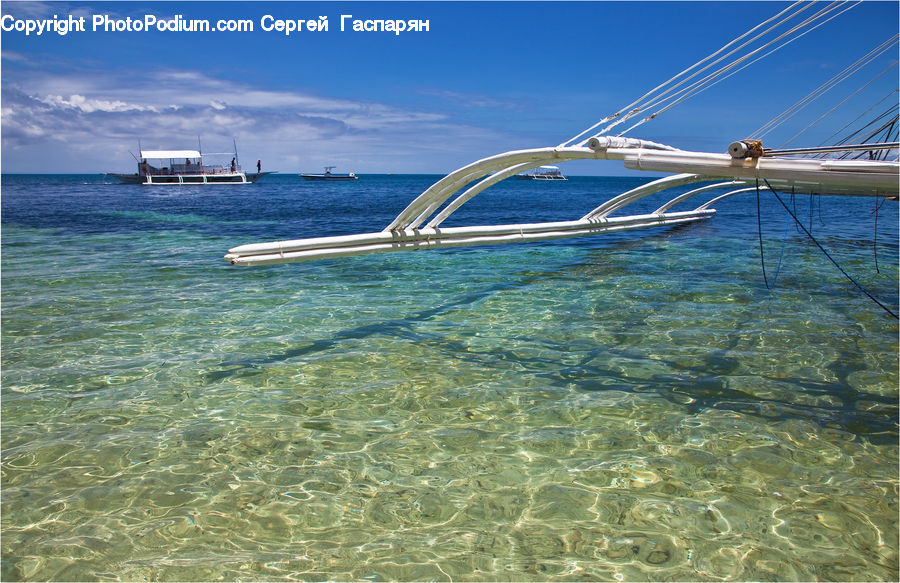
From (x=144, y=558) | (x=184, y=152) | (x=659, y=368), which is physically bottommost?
(x=144, y=558)

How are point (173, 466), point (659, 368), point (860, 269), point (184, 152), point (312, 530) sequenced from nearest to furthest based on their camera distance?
point (312, 530) < point (173, 466) < point (659, 368) < point (860, 269) < point (184, 152)

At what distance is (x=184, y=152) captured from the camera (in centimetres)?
7025

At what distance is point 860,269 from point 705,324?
6793 millimetres

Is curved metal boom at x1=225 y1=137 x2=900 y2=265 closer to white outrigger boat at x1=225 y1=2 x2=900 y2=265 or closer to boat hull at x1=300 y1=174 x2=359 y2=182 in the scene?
white outrigger boat at x1=225 y1=2 x2=900 y2=265

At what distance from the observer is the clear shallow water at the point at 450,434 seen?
3.24 meters

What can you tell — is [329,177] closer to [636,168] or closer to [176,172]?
[176,172]

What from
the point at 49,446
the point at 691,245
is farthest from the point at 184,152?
the point at 49,446

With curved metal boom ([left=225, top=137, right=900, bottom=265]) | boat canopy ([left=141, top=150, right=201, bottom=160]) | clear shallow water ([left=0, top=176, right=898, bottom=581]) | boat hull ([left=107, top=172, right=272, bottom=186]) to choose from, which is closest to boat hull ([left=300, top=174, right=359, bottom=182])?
boat hull ([left=107, top=172, right=272, bottom=186])

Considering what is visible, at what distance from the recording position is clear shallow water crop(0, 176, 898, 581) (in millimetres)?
3238

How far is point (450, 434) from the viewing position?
14.9ft

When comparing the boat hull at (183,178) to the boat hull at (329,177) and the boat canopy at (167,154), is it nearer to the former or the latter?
the boat canopy at (167,154)

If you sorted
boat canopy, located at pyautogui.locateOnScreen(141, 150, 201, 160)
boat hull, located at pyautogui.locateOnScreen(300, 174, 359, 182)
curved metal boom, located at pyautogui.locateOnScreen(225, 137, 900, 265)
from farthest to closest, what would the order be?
boat hull, located at pyautogui.locateOnScreen(300, 174, 359, 182)
boat canopy, located at pyautogui.locateOnScreen(141, 150, 201, 160)
curved metal boom, located at pyautogui.locateOnScreen(225, 137, 900, 265)

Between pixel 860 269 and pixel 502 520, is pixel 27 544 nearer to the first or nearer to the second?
pixel 502 520

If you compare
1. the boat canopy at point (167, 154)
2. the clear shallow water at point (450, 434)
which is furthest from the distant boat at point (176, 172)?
the clear shallow water at point (450, 434)
